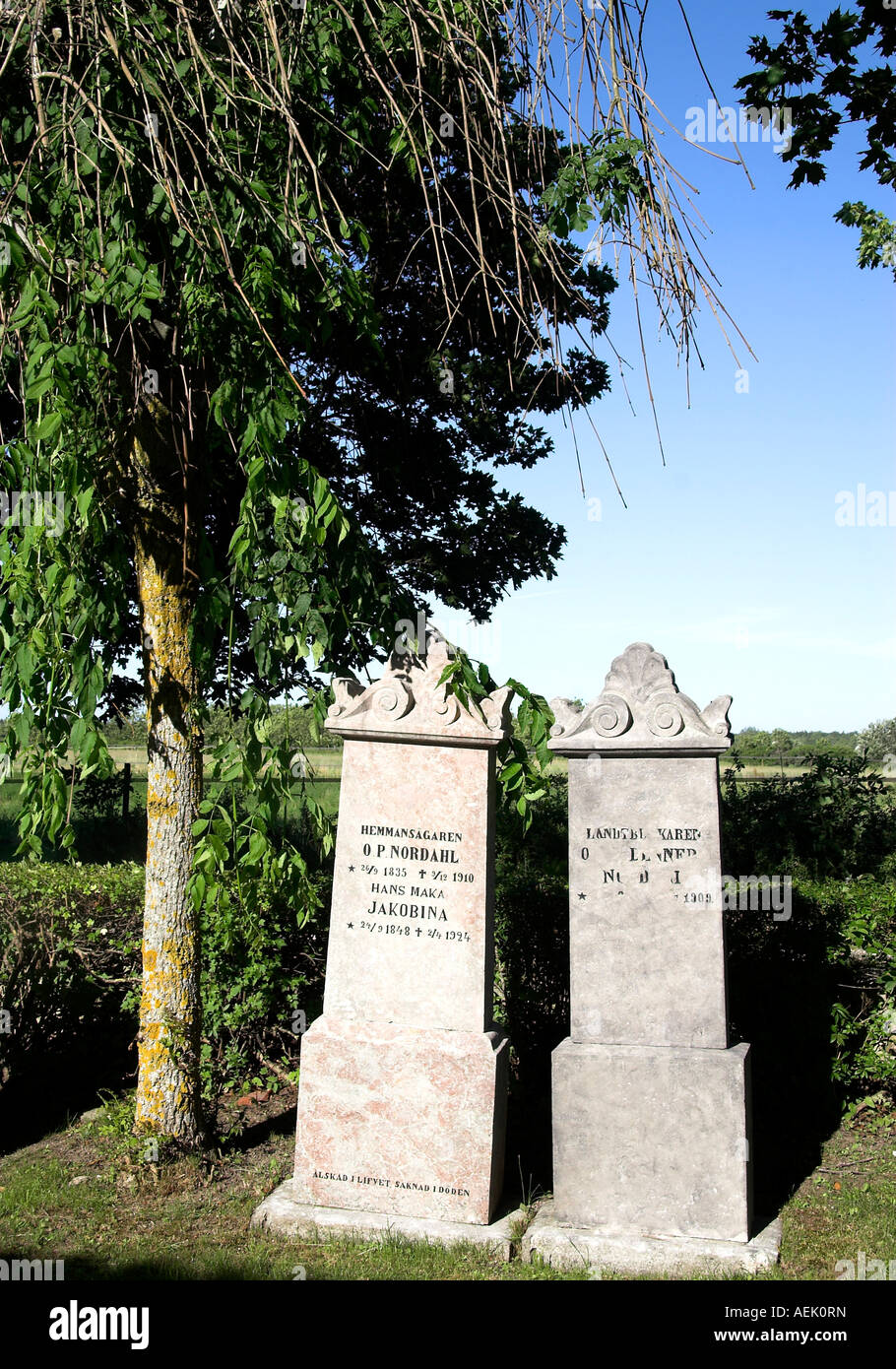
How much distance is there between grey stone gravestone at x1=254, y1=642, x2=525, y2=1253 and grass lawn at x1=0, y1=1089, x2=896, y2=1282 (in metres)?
0.23

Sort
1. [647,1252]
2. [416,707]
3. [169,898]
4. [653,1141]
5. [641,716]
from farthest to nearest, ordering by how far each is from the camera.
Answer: [169,898]
[416,707]
[641,716]
[653,1141]
[647,1252]

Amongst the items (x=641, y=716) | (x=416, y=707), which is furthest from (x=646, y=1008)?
(x=416, y=707)

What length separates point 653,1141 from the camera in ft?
15.5

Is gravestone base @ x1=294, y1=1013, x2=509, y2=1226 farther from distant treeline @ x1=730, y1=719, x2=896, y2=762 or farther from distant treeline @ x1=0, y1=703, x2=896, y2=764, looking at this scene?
distant treeline @ x1=730, y1=719, x2=896, y2=762

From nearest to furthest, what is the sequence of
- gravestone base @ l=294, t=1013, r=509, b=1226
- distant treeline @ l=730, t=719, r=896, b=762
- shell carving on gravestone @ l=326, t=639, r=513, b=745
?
gravestone base @ l=294, t=1013, r=509, b=1226
shell carving on gravestone @ l=326, t=639, r=513, b=745
distant treeline @ l=730, t=719, r=896, b=762

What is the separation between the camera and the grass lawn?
4445 mm

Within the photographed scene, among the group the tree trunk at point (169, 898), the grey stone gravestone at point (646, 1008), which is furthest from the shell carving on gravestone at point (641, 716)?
the tree trunk at point (169, 898)

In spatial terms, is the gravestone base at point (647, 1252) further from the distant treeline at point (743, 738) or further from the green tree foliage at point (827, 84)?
the green tree foliage at point (827, 84)

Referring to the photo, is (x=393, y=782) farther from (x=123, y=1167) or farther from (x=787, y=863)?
(x=787, y=863)

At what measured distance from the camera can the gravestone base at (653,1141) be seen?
A: 15.3 feet

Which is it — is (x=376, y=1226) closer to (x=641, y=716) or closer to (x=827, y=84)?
(x=641, y=716)

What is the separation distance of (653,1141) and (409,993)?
50.2 inches

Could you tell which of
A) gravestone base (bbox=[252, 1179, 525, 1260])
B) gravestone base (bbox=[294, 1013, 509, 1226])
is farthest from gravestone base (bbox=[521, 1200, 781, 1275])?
gravestone base (bbox=[294, 1013, 509, 1226])

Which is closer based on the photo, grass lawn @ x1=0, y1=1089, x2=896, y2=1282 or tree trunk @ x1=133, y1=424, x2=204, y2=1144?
grass lawn @ x1=0, y1=1089, x2=896, y2=1282
